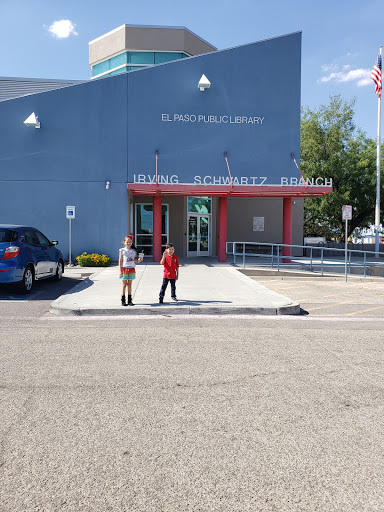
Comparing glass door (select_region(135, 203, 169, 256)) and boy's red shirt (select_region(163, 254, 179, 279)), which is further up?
glass door (select_region(135, 203, 169, 256))

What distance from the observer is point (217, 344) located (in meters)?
6.27

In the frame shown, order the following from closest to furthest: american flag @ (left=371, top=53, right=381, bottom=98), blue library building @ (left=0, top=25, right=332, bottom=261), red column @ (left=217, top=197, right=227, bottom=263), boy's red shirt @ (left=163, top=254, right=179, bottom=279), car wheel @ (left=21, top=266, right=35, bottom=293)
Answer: boy's red shirt @ (left=163, top=254, right=179, bottom=279)
car wheel @ (left=21, top=266, right=35, bottom=293)
blue library building @ (left=0, top=25, right=332, bottom=261)
red column @ (left=217, top=197, right=227, bottom=263)
american flag @ (left=371, top=53, right=381, bottom=98)

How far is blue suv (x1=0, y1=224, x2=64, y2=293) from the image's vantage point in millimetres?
10195

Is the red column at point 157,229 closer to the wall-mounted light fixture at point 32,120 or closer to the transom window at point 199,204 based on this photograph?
the transom window at point 199,204

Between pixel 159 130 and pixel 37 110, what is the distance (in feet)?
17.8

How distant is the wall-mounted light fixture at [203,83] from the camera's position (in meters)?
19.9

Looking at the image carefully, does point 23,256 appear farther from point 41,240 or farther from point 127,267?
point 127,267

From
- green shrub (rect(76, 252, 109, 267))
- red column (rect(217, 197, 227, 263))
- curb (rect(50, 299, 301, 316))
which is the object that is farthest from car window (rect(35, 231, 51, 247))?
red column (rect(217, 197, 227, 263))

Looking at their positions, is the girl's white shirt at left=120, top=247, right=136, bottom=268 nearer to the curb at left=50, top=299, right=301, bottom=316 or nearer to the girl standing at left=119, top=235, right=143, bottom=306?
the girl standing at left=119, top=235, right=143, bottom=306

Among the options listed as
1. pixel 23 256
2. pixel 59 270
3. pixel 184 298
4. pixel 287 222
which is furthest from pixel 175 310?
pixel 287 222

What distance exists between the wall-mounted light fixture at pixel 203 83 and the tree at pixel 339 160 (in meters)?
17.1

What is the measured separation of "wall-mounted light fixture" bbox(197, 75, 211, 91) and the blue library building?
56 millimetres

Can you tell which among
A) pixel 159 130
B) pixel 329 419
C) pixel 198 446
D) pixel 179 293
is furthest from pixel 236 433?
pixel 159 130

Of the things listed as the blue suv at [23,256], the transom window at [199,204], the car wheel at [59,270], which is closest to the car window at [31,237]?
the blue suv at [23,256]
